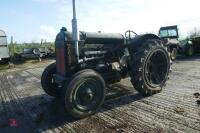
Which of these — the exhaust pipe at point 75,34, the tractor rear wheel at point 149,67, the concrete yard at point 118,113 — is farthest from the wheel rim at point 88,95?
the tractor rear wheel at point 149,67

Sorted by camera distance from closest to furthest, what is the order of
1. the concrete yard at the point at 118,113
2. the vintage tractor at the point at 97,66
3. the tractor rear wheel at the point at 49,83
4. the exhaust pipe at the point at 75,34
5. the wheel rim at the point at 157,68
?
the concrete yard at the point at 118,113, the vintage tractor at the point at 97,66, the exhaust pipe at the point at 75,34, the wheel rim at the point at 157,68, the tractor rear wheel at the point at 49,83

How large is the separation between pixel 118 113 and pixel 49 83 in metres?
2.37

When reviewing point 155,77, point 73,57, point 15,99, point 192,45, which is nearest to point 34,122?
point 73,57

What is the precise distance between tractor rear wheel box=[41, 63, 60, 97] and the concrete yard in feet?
0.74

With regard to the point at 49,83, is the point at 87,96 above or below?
below

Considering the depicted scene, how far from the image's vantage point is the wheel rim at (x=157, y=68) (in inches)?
270

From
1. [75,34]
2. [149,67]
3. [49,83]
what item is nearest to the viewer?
[75,34]

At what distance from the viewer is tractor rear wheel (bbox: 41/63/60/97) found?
277 inches

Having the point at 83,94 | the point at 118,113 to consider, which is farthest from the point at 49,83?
the point at 118,113

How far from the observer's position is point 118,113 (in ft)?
18.4

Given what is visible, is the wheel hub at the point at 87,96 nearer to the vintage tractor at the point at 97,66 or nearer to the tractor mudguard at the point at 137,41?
the vintage tractor at the point at 97,66

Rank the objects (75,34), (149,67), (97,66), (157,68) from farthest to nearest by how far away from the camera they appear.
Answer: (157,68) → (149,67) → (97,66) → (75,34)

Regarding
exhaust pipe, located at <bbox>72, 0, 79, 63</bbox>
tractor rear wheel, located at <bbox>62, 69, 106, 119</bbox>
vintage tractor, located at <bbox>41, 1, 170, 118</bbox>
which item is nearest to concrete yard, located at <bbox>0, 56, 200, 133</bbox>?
tractor rear wheel, located at <bbox>62, 69, 106, 119</bbox>

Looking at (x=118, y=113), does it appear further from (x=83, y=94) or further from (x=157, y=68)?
(x=157, y=68)
